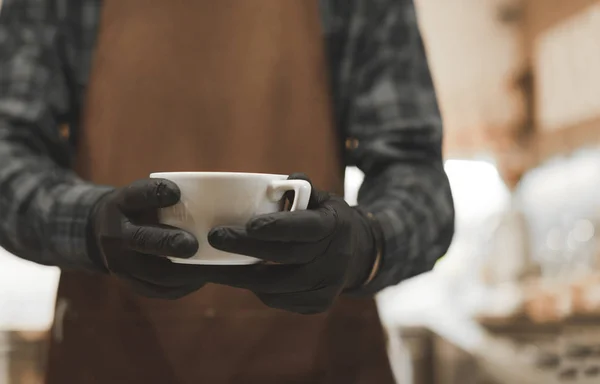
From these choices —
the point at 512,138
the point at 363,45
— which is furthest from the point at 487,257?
the point at 363,45

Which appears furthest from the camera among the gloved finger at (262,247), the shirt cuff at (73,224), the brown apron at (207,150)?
the brown apron at (207,150)

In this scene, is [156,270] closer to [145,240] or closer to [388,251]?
[145,240]

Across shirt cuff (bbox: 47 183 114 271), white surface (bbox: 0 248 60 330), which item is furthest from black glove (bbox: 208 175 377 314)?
white surface (bbox: 0 248 60 330)

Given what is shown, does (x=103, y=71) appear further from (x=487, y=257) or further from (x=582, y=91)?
(x=582, y=91)

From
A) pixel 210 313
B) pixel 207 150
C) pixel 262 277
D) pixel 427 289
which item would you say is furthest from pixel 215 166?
pixel 427 289

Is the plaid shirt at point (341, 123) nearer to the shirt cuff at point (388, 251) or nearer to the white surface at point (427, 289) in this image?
the shirt cuff at point (388, 251)

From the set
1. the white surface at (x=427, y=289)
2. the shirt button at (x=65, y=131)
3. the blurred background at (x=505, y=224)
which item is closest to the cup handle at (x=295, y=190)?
the shirt button at (x=65, y=131)

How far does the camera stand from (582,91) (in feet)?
5.42

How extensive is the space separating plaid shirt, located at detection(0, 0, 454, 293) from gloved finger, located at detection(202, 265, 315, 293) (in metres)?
0.13

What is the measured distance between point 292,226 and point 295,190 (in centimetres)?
2

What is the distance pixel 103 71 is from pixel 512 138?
54.7 inches

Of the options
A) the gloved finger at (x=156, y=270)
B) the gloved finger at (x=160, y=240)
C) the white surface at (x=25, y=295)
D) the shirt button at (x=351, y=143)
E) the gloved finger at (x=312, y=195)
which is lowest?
the white surface at (x=25, y=295)

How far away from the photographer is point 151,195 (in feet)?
1.21

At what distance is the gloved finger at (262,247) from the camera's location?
14.0 inches
